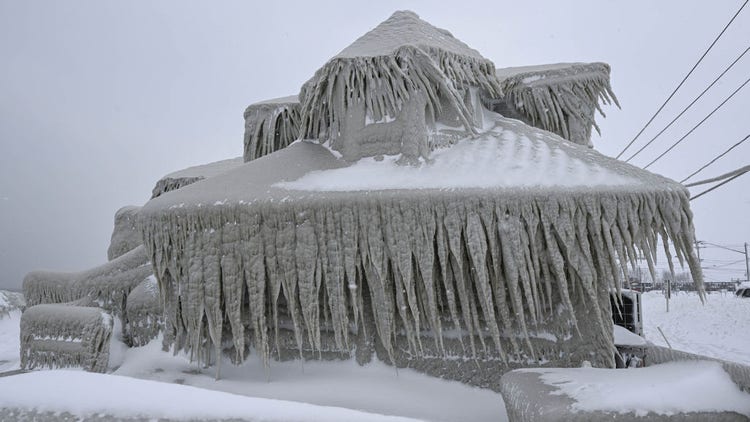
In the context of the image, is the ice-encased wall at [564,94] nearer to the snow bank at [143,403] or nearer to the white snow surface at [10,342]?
the snow bank at [143,403]

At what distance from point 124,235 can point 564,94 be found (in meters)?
8.85

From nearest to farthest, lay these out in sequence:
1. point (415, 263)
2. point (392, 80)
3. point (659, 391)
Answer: point (659, 391) < point (415, 263) < point (392, 80)

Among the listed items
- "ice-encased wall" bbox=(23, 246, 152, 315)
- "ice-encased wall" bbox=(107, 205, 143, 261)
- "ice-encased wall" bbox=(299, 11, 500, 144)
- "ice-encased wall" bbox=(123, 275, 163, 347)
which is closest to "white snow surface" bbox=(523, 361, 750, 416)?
"ice-encased wall" bbox=(299, 11, 500, 144)

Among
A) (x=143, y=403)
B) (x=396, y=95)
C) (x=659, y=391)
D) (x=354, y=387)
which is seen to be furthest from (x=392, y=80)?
(x=143, y=403)

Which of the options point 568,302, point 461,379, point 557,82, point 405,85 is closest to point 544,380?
point 568,302

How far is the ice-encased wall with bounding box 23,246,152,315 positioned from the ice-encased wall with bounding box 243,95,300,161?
2465mm

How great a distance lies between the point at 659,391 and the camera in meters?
3.05

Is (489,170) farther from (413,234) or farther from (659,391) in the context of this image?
(659,391)

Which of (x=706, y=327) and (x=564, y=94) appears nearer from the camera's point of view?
(x=564, y=94)

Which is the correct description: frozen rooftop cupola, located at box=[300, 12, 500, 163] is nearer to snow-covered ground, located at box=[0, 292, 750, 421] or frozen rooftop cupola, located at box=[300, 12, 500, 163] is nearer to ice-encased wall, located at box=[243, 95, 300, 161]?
ice-encased wall, located at box=[243, 95, 300, 161]

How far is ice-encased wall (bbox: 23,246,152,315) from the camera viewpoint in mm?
6801

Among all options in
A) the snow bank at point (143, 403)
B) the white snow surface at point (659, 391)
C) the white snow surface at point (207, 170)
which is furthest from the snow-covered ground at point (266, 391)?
the white snow surface at point (207, 170)

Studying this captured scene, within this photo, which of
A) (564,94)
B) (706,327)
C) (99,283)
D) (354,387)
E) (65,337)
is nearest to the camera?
(354,387)

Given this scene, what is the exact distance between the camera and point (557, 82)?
6.82 metres
